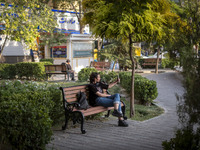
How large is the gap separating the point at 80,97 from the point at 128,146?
6.54 feet

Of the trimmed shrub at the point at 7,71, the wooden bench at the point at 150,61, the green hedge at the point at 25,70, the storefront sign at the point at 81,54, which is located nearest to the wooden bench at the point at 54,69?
the green hedge at the point at 25,70

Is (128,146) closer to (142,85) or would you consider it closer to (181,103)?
(181,103)

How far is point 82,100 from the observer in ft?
21.3

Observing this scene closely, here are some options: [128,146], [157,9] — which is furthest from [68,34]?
[128,146]

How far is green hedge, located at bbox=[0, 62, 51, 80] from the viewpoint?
1695 cm

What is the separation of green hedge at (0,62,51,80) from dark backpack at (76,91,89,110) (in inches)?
422

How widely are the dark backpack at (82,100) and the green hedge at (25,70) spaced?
10.7 m

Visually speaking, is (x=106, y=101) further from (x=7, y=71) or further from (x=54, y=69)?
(x=7, y=71)

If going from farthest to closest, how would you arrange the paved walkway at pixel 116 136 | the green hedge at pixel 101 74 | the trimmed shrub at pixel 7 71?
the trimmed shrub at pixel 7 71, the green hedge at pixel 101 74, the paved walkway at pixel 116 136

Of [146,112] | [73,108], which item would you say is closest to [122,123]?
[73,108]

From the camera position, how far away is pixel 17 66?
1742 cm

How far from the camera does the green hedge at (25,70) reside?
55.6 feet

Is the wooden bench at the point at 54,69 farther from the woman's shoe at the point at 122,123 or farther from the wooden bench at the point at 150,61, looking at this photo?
the wooden bench at the point at 150,61

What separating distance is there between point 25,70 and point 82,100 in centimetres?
1161
